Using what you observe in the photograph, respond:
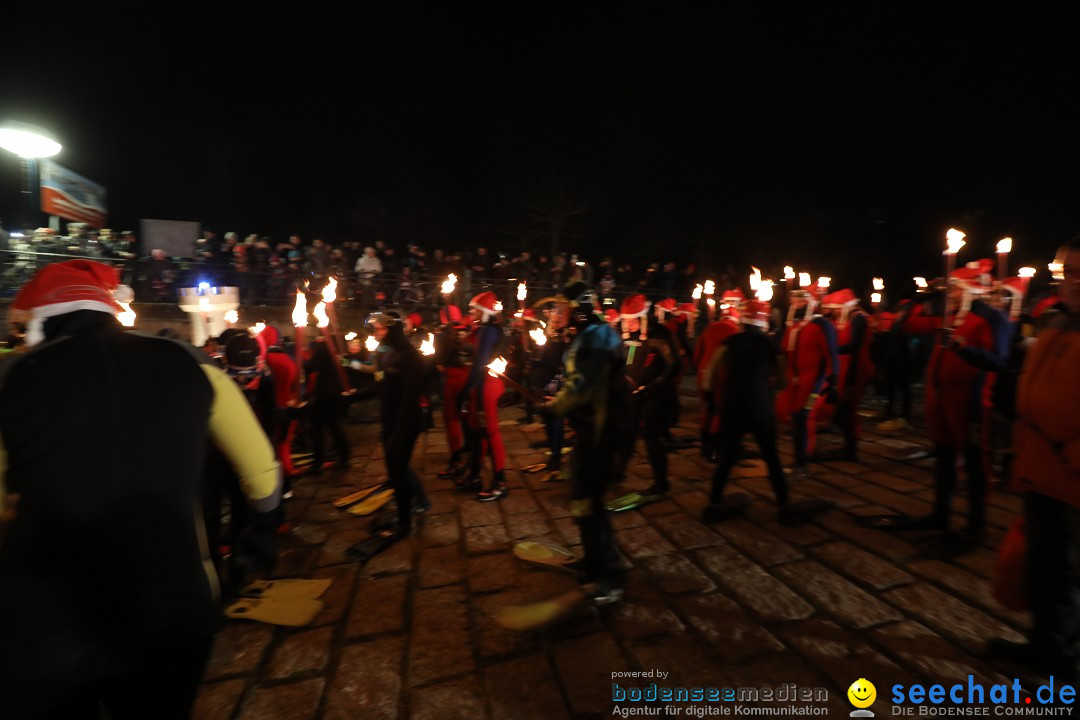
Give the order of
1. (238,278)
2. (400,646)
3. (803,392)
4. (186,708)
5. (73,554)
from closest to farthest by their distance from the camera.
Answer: (73,554), (186,708), (400,646), (803,392), (238,278)

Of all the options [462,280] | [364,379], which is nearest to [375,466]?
[364,379]

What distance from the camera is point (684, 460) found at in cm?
693

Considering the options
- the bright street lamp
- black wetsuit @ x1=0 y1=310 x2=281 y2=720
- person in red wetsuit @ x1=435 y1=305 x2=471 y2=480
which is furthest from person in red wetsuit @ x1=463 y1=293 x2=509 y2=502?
the bright street lamp

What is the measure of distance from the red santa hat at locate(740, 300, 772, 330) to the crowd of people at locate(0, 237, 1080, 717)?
0.05ft

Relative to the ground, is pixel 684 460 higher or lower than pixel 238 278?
lower

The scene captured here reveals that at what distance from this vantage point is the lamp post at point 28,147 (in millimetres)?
6992

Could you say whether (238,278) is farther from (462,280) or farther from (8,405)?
(8,405)

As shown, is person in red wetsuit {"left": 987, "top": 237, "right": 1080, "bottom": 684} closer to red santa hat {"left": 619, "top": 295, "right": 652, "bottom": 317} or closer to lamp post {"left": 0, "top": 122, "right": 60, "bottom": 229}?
red santa hat {"left": 619, "top": 295, "right": 652, "bottom": 317}

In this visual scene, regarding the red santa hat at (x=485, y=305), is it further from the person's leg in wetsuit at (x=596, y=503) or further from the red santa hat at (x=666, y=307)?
the red santa hat at (x=666, y=307)

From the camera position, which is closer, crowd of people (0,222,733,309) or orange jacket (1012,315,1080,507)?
orange jacket (1012,315,1080,507)

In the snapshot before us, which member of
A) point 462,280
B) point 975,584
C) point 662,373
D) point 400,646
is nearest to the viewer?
point 400,646

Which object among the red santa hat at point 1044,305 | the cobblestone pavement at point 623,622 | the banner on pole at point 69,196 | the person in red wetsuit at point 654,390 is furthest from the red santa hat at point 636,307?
the banner on pole at point 69,196

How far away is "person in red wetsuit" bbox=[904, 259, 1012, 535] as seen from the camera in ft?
13.3

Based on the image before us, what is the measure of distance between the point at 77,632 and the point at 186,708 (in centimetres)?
48
